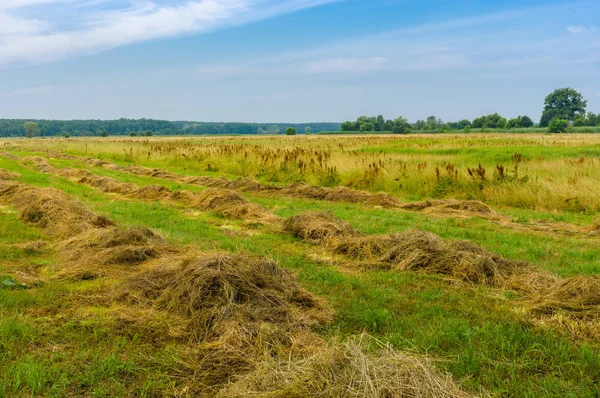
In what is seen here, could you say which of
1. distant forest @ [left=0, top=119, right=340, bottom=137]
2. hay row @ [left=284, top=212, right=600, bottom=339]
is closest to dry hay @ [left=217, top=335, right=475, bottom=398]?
hay row @ [left=284, top=212, right=600, bottom=339]

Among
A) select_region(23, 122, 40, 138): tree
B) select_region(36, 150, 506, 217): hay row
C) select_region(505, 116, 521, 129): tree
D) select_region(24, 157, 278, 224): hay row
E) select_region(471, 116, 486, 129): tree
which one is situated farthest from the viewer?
select_region(23, 122, 40, 138): tree

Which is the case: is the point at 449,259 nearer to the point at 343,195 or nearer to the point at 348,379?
the point at 348,379

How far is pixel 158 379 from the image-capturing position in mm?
3654

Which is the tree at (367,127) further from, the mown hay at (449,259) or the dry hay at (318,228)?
the mown hay at (449,259)

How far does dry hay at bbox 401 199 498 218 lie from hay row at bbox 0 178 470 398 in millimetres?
6577

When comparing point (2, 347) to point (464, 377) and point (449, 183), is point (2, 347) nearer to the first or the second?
point (464, 377)

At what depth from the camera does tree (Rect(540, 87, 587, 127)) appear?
351 ft

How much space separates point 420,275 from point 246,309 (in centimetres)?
270

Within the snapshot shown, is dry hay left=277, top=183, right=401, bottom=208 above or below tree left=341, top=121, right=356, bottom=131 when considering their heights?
below

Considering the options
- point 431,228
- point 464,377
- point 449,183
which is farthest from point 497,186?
point 464,377

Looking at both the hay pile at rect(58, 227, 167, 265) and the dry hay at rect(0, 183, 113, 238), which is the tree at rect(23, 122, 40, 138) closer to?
the dry hay at rect(0, 183, 113, 238)

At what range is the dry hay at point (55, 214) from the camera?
8.43 metres

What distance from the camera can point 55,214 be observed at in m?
9.30

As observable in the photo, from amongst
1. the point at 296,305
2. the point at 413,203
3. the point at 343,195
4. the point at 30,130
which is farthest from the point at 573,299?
the point at 30,130
